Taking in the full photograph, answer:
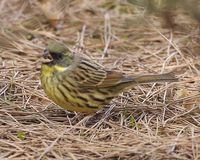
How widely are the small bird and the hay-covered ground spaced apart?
297mm

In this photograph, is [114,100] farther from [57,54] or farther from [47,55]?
[47,55]

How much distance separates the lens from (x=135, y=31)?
23.3 ft

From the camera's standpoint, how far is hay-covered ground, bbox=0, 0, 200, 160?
356 cm

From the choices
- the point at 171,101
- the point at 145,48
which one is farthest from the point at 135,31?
the point at 171,101

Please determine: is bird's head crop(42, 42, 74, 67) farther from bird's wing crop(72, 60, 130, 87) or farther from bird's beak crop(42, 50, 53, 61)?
bird's wing crop(72, 60, 130, 87)

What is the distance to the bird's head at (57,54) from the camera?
4.10 meters

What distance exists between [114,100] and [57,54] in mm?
1354

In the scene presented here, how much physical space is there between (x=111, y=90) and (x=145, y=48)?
218cm

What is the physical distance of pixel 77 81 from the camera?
4.33m

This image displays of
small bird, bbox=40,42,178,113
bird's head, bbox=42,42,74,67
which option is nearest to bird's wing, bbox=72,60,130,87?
small bird, bbox=40,42,178,113

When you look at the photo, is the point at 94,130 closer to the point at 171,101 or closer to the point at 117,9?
the point at 171,101

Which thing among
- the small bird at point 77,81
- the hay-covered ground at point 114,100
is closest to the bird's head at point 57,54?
the small bird at point 77,81

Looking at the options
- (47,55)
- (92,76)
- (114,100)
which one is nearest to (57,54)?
(47,55)

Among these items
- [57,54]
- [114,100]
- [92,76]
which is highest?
[57,54]
